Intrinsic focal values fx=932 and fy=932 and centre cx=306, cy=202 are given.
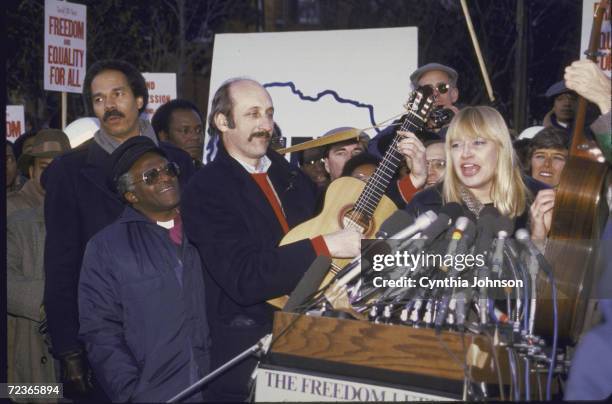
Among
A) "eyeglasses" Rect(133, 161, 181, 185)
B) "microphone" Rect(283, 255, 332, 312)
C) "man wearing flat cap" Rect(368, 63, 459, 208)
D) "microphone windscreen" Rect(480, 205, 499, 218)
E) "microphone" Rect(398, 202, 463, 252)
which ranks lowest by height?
"microphone" Rect(283, 255, 332, 312)

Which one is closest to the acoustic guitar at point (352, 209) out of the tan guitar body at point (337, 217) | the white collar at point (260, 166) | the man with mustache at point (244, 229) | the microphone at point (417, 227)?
the tan guitar body at point (337, 217)

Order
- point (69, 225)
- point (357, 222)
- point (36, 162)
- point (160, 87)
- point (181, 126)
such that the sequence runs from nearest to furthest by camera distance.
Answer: point (357, 222) → point (69, 225) → point (36, 162) → point (181, 126) → point (160, 87)

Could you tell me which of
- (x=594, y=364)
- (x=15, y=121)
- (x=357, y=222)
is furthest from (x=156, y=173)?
(x=15, y=121)

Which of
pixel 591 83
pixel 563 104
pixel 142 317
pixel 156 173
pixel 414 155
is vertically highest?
pixel 563 104

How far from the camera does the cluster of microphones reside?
2992 mm

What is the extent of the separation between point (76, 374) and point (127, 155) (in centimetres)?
115

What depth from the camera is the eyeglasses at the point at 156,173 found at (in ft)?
14.9

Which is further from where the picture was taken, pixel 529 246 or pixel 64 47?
pixel 64 47

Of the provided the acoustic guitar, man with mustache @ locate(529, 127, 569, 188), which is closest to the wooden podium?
the acoustic guitar

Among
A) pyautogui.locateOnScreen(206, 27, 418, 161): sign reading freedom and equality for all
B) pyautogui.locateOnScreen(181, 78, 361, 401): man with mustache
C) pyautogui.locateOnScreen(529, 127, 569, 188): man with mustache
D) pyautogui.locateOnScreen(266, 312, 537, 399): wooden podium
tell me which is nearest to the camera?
pyautogui.locateOnScreen(266, 312, 537, 399): wooden podium

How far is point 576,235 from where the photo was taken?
130 inches

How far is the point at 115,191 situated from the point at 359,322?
6.95ft

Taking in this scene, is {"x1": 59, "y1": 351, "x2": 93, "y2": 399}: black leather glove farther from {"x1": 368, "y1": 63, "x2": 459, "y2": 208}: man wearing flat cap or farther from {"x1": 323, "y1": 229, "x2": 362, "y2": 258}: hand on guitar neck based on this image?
{"x1": 368, "y1": 63, "x2": 459, "y2": 208}: man wearing flat cap

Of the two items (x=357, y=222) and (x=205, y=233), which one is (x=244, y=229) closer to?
(x=205, y=233)
